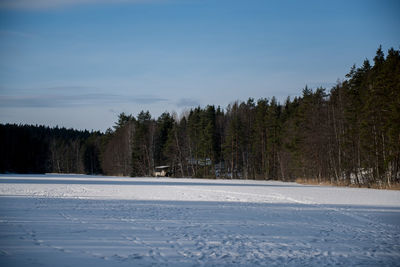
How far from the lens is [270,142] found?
58656mm

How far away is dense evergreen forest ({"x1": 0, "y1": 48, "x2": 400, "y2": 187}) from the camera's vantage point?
102 ft

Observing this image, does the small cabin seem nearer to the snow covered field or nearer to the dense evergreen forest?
the dense evergreen forest

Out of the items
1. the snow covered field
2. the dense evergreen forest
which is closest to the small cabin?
the dense evergreen forest

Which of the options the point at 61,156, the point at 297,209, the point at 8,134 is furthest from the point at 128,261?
the point at 61,156

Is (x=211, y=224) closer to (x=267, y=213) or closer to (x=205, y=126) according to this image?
(x=267, y=213)

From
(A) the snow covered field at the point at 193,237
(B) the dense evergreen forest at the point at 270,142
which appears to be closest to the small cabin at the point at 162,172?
(B) the dense evergreen forest at the point at 270,142

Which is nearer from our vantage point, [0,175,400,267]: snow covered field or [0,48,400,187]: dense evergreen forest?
[0,175,400,267]: snow covered field

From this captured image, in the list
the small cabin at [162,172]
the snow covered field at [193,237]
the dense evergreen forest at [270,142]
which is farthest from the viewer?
the small cabin at [162,172]

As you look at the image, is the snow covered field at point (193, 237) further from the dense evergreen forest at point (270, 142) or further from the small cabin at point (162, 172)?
the small cabin at point (162, 172)

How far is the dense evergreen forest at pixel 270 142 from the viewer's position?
31219 mm

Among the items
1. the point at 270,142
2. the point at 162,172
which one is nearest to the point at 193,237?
the point at 270,142

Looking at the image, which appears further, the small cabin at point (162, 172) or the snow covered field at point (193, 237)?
the small cabin at point (162, 172)

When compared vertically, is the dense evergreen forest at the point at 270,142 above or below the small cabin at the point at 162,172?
above

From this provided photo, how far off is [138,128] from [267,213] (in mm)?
60934
